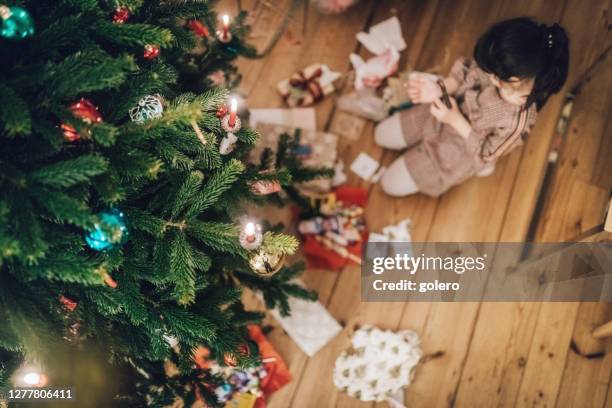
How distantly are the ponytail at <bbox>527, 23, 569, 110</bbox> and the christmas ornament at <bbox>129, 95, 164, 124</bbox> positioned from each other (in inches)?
49.0

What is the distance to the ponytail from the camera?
1.58m

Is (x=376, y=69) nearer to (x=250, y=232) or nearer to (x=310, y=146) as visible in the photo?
(x=310, y=146)

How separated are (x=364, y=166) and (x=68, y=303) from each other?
1582mm

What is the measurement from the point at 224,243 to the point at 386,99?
159 centimetres

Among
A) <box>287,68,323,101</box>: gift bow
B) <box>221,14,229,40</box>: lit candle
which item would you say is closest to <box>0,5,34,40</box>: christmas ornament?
<box>221,14,229,40</box>: lit candle

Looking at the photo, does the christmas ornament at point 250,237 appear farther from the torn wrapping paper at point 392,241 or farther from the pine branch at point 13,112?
the torn wrapping paper at point 392,241

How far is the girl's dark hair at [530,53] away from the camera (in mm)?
1573

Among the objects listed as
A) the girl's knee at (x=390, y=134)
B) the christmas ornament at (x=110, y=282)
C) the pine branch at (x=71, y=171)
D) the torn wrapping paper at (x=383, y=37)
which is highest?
the pine branch at (x=71, y=171)

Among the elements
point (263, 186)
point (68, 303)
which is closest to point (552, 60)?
point (263, 186)

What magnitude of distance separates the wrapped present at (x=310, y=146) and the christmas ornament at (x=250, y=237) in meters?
1.23

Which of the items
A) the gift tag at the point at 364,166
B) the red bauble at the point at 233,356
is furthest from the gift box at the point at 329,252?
the red bauble at the point at 233,356

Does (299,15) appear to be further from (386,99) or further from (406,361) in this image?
(406,361)

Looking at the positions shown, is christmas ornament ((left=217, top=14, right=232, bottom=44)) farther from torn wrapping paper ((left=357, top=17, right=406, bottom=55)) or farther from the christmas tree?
torn wrapping paper ((left=357, top=17, right=406, bottom=55))

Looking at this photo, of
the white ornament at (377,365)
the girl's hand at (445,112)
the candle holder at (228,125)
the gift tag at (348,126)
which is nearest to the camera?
the candle holder at (228,125)
